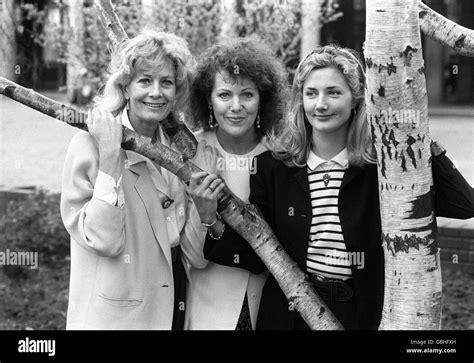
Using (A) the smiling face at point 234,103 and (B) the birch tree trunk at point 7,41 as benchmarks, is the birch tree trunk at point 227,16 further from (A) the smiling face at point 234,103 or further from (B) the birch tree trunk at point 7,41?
(A) the smiling face at point 234,103

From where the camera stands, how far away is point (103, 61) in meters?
6.91

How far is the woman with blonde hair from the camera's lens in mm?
2814

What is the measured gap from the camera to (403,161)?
2.73m

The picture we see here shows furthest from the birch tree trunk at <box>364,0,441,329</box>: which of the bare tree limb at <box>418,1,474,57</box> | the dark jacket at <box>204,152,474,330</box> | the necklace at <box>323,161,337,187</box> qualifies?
the bare tree limb at <box>418,1,474,57</box>

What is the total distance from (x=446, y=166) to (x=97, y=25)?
4.70m

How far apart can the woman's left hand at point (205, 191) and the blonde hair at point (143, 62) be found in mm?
436

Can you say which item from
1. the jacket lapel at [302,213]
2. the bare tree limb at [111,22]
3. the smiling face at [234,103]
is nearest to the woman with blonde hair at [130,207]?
the smiling face at [234,103]

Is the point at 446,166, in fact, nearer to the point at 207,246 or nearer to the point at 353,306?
the point at 353,306

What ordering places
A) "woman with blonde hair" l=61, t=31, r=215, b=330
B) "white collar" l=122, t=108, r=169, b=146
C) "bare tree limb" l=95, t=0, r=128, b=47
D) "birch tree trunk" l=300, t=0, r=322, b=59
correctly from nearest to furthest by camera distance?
"woman with blonde hair" l=61, t=31, r=215, b=330 < "white collar" l=122, t=108, r=169, b=146 < "bare tree limb" l=95, t=0, r=128, b=47 < "birch tree trunk" l=300, t=0, r=322, b=59

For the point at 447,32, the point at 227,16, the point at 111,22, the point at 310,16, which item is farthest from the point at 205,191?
the point at 310,16

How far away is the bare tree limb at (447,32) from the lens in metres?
3.04

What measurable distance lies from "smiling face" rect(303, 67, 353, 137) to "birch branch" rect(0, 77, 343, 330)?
41 centimetres

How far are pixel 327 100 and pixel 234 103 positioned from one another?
37cm

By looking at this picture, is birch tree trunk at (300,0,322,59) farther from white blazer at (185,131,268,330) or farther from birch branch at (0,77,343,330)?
birch branch at (0,77,343,330)
